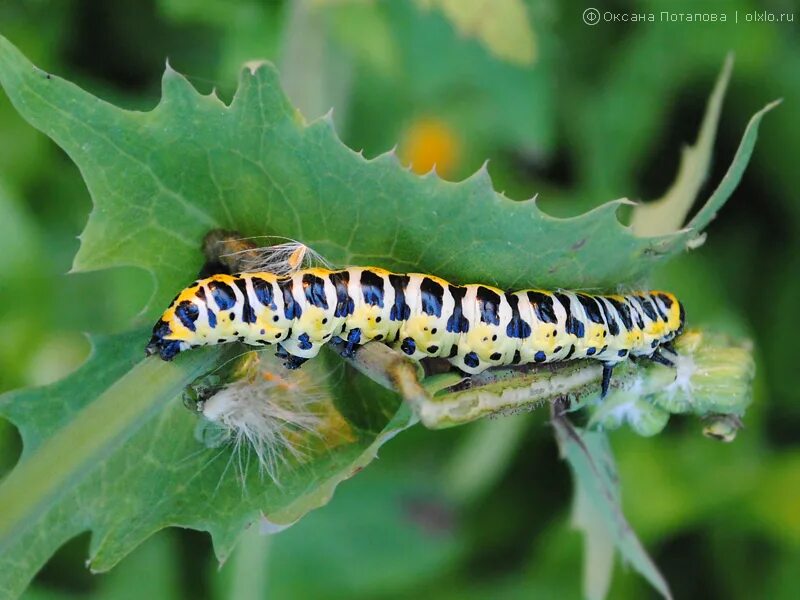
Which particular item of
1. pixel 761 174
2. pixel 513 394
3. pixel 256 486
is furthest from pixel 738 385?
pixel 761 174

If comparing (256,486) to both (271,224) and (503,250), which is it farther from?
(503,250)

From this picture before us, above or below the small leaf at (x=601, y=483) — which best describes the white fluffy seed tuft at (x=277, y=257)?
above

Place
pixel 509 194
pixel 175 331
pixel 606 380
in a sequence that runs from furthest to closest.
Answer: pixel 509 194 → pixel 606 380 → pixel 175 331

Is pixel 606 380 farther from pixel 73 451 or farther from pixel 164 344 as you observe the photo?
pixel 73 451

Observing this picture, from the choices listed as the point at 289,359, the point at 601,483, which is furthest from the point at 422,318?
the point at 601,483

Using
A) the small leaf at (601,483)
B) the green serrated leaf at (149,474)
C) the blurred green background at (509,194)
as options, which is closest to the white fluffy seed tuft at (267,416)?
the green serrated leaf at (149,474)

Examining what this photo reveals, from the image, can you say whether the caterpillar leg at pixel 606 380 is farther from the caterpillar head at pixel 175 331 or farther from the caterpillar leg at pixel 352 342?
the caterpillar head at pixel 175 331
